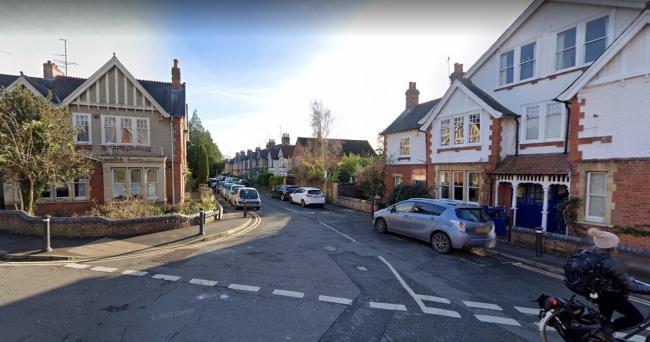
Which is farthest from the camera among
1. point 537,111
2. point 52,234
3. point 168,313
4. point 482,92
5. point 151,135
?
point 151,135

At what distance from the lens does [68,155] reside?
1202 centimetres

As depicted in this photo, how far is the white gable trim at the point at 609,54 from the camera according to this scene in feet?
29.9

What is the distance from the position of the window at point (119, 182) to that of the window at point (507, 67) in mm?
21282

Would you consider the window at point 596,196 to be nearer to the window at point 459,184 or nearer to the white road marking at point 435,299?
the window at point 459,184

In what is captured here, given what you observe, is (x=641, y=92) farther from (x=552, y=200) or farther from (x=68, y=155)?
(x=68, y=155)

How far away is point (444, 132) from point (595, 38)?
7.00m

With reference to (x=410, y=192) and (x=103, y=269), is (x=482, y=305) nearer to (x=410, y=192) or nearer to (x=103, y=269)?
(x=103, y=269)

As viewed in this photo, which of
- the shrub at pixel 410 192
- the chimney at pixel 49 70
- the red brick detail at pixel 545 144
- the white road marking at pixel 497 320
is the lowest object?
the white road marking at pixel 497 320

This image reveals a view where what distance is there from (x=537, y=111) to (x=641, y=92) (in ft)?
13.0

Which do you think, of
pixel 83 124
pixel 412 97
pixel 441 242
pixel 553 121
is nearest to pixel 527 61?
pixel 553 121

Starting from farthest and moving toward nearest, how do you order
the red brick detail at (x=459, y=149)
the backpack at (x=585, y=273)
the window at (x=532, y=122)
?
the red brick detail at (x=459, y=149), the window at (x=532, y=122), the backpack at (x=585, y=273)

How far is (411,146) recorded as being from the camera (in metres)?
20.0

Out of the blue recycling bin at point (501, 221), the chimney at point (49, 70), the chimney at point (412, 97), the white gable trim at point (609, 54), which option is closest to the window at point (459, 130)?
the blue recycling bin at point (501, 221)

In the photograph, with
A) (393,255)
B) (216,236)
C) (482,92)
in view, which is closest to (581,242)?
(393,255)
